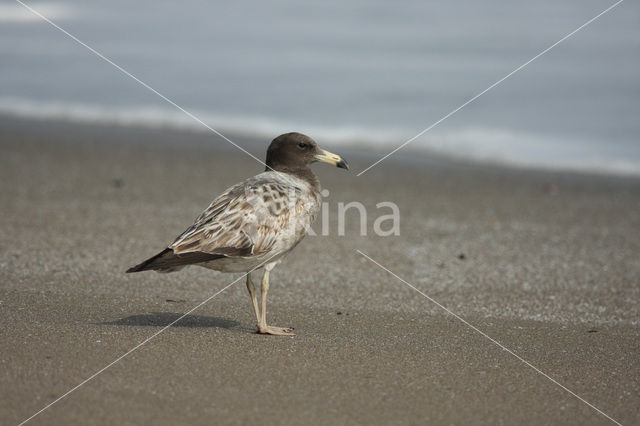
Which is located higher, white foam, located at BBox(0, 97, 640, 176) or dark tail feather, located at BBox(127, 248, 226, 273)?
white foam, located at BBox(0, 97, 640, 176)

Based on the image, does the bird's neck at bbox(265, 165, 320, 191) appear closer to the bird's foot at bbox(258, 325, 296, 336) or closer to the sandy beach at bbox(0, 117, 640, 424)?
the sandy beach at bbox(0, 117, 640, 424)

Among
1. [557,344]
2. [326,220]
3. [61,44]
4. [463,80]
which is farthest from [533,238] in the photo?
[61,44]

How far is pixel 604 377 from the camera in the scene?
4.81m


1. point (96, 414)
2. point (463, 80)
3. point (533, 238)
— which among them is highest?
point (463, 80)

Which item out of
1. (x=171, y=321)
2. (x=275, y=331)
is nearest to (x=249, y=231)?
(x=275, y=331)

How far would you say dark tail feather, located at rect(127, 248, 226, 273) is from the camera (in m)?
4.96

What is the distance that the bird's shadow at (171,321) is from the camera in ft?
17.9

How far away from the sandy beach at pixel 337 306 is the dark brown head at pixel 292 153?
3.73 feet

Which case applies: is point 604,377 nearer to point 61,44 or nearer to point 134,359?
point 134,359

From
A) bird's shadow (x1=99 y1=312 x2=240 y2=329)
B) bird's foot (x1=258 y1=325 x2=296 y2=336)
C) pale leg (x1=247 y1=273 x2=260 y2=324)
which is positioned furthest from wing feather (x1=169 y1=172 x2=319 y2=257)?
bird's shadow (x1=99 y1=312 x2=240 y2=329)

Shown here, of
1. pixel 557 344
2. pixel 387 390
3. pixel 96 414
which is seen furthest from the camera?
pixel 557 344

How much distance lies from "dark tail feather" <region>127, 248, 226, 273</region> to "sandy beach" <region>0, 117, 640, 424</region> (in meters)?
0.48

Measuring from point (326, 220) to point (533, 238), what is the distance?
236 cm

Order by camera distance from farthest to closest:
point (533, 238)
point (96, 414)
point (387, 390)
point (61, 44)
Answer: point (61, 44) < point (533, 238) < point (387, 390) < point (96, 414)
